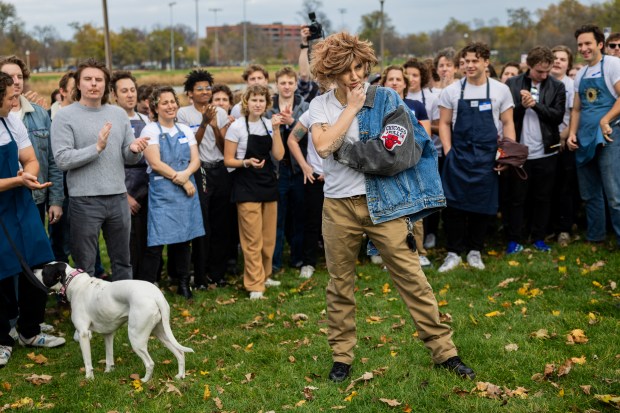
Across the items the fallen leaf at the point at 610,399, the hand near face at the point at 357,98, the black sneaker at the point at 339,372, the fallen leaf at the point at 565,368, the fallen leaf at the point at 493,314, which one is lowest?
the fallen leaf at the point at 493,314

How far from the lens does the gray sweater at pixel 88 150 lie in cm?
607

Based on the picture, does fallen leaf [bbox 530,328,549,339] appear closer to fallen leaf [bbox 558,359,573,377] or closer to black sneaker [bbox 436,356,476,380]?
fallen leaf [bbox 558,359,573,377]

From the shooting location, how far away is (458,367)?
15.9 feet

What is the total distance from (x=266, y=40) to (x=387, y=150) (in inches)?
3758

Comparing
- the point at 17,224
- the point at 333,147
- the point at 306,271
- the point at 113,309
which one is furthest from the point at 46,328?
the point at 333,147

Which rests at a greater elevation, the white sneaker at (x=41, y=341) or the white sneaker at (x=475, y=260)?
the white sneaker at (x=475, y=260)

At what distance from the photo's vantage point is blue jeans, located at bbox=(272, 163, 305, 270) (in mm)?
8562

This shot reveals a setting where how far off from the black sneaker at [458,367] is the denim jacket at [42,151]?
4.26 meters

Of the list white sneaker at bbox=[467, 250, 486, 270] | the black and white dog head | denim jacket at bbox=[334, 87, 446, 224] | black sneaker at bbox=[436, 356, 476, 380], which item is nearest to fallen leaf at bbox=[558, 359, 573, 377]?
black sneaker at bbox=[436, 356, 476, 380]

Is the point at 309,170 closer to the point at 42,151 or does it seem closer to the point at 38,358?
the point at 42,151

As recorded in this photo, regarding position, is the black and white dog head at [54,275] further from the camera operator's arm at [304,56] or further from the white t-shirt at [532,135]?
the white t-shirt at [532,135]

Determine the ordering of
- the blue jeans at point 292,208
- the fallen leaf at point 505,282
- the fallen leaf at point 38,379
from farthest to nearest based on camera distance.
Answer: the blue jeans at point 292,208, the fallen leaf at point 505,282, the fallen leaf at point 38,379

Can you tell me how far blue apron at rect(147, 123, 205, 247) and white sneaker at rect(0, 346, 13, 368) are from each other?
72.0 inches

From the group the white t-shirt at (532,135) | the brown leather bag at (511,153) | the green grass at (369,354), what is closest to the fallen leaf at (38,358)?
the green grass at (369,354)
